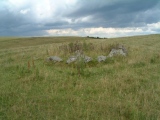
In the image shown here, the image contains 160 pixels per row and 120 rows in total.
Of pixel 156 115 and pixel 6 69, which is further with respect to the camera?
pixel 6 69

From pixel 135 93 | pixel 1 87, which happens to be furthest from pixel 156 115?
pixel 1 87

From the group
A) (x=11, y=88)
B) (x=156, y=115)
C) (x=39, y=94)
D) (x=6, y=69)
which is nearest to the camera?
(x=156, y=115)

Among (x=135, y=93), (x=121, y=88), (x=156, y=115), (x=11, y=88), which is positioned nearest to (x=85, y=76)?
(x=121, y=88)

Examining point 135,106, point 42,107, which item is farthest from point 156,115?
point 42,107

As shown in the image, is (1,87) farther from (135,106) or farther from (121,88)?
(135,106)

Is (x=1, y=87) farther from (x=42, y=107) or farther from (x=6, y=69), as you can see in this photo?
(x=6, y=69)

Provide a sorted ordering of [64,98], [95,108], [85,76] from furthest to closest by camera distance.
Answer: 1. [85,76]
2. [64,98]
3. [95,108]

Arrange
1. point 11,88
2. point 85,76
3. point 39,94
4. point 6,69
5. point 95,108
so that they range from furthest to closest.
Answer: point 6,69 → point 85,76 → point 11,88 → point 39,94 → point 95,108

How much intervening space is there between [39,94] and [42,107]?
116 cm

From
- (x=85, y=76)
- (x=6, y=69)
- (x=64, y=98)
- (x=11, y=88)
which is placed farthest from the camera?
(x=6, y=69)

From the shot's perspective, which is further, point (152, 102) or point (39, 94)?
point (39, 94)

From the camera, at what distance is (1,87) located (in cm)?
739

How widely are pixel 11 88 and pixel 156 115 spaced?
17.6ft

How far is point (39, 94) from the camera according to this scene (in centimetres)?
653
